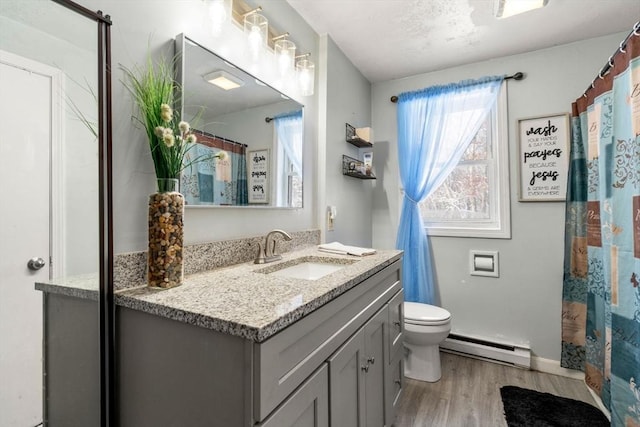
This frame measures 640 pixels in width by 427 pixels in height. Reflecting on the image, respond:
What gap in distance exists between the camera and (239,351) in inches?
25.7

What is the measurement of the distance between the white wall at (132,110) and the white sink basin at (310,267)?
0.24 metres

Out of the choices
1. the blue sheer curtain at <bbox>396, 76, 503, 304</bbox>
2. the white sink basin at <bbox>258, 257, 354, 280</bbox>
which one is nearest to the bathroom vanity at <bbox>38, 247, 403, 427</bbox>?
the white sink basin at <bbox>258, 257, 354, 280</bbox>

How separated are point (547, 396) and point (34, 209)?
2.71 meters

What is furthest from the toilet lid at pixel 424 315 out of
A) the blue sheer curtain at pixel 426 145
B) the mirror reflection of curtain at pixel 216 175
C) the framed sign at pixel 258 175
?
the mirror reflection of curtain at pixel 216 175

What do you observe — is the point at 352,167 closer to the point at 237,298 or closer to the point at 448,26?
the point at 448,26

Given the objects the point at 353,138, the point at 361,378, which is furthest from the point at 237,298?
the point at 353,138

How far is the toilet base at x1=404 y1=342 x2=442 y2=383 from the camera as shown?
Answer: 6.89 feet

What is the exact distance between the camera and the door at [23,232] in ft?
2.17

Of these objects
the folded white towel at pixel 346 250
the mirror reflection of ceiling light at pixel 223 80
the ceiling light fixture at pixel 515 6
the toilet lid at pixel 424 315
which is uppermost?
the ceiling light fixture at pixel 515 6

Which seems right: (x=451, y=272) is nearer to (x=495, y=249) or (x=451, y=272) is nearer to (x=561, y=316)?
(x=495, y=249)

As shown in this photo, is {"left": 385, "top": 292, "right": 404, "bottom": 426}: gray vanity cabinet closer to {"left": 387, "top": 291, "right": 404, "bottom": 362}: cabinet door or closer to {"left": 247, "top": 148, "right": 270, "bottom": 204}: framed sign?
{"left": 387, "top": 291, "right": 404, "bottom": 362}: cabinet door

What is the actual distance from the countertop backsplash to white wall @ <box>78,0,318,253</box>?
0.12 feet

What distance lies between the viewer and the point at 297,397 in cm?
77

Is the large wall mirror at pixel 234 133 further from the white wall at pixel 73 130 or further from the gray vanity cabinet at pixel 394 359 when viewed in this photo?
the gray vanity cabinet at pixel 394 359
